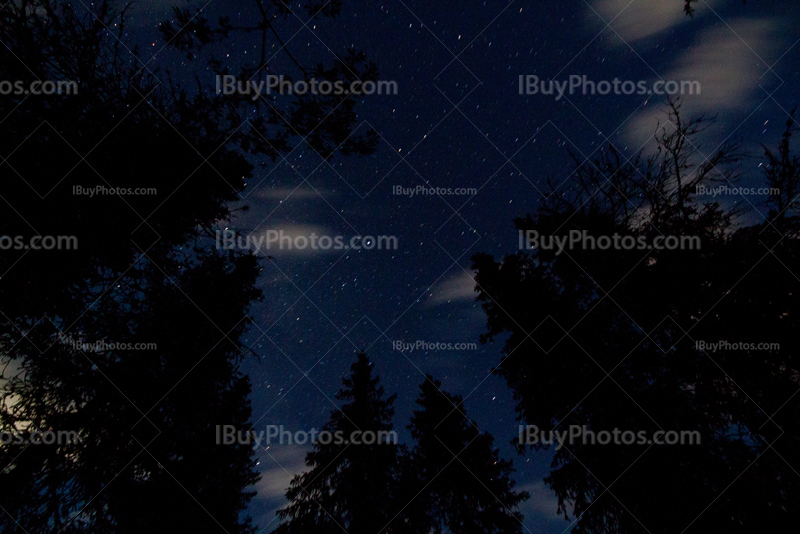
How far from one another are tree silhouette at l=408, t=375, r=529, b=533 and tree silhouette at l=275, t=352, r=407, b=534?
84 cm

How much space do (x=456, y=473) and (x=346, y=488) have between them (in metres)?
3.96

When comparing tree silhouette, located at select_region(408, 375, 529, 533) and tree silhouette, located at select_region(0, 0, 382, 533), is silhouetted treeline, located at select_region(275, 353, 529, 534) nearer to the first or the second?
tree silhouette, located at select_region(408, 375, 529, 533)

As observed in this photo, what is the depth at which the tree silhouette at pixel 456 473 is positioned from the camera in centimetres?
943

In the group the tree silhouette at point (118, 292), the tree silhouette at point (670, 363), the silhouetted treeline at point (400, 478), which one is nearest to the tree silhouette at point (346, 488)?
the silhouetted treeline at point (400, 478)

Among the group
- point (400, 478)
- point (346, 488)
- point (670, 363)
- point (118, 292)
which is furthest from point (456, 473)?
point (118, 292)

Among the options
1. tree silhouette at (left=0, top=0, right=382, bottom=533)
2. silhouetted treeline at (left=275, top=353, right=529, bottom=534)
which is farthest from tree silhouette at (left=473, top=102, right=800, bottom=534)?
tree silhouette at (left=0, top=0, right=382, bottom=533)

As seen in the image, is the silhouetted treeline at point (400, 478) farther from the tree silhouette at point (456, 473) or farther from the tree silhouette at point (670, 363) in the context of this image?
the tree silhouette at point (670, 363)

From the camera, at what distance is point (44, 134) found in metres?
5.27

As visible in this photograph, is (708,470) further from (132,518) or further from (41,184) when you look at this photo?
(41,184)

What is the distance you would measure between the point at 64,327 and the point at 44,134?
337 centimetres

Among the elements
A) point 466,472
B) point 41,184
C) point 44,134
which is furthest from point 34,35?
point 466,472

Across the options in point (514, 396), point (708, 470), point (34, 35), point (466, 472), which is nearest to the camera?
point (34, 35)

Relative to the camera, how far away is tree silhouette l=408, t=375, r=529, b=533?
9.43 m

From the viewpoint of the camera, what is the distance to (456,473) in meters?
10.7
